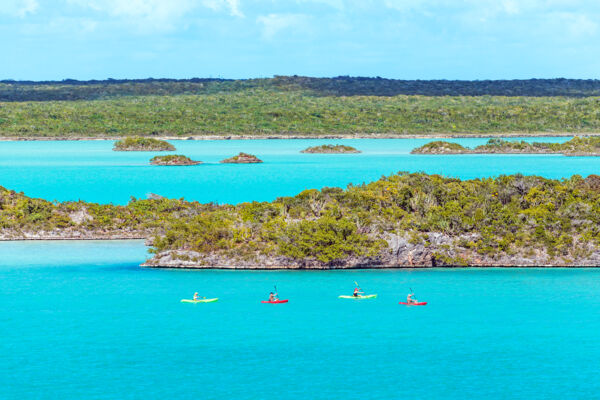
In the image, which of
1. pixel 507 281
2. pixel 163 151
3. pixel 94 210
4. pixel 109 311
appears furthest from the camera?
pixel 163 151

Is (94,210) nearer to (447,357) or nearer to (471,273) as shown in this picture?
(471,273)

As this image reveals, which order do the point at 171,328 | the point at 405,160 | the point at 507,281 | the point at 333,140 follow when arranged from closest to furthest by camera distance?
the point at 171,328
the point at 507,281
the point at 405,160
the point at 333,140

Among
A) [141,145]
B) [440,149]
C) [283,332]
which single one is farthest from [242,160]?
[283,332]

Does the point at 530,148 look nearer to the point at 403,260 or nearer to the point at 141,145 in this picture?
the point at 141,145

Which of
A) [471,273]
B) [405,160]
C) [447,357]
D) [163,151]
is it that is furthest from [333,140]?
[447,357]

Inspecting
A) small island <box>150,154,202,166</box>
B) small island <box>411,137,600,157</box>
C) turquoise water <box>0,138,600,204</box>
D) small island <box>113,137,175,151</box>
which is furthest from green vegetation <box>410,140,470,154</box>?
small island <box>113,137,175,151</box>

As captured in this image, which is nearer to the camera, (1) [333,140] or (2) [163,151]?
(2) [163,151]

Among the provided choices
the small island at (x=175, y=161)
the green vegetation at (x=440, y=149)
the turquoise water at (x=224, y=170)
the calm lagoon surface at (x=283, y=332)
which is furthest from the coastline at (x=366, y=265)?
the green vegetation at (x=440, y=149)
